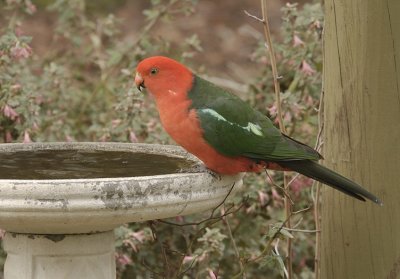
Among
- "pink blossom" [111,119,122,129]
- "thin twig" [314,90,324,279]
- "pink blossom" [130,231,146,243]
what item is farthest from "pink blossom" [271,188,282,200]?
"pink blossom" [111,119,122,129]

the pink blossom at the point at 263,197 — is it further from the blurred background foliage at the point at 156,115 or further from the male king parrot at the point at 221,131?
the male king parrot at the point at 221,131

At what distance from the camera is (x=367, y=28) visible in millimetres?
2807

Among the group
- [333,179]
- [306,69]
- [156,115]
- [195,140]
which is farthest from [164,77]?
[156,115]

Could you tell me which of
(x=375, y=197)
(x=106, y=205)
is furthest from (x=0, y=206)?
(x=375, y=197)

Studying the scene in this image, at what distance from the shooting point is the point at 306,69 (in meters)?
3.71

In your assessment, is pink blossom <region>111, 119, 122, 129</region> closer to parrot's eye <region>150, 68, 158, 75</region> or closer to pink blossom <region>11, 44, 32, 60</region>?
pink blossom <region>11, 44, 32, 60</region>

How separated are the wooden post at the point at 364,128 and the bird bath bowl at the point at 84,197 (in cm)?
38

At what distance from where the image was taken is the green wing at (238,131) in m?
2.78

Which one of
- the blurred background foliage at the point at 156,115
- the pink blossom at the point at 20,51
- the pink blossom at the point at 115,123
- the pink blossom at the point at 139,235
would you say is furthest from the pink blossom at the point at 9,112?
the pink blossom at the point at 139,235

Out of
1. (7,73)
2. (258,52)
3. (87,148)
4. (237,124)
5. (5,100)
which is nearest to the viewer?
(237,124)

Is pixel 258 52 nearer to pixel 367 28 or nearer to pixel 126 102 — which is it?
pixel 126 102

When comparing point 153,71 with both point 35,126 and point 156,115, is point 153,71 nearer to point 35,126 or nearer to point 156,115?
point 35,126

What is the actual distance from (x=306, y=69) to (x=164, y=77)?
3.25 feet

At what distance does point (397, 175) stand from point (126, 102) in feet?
4.21
